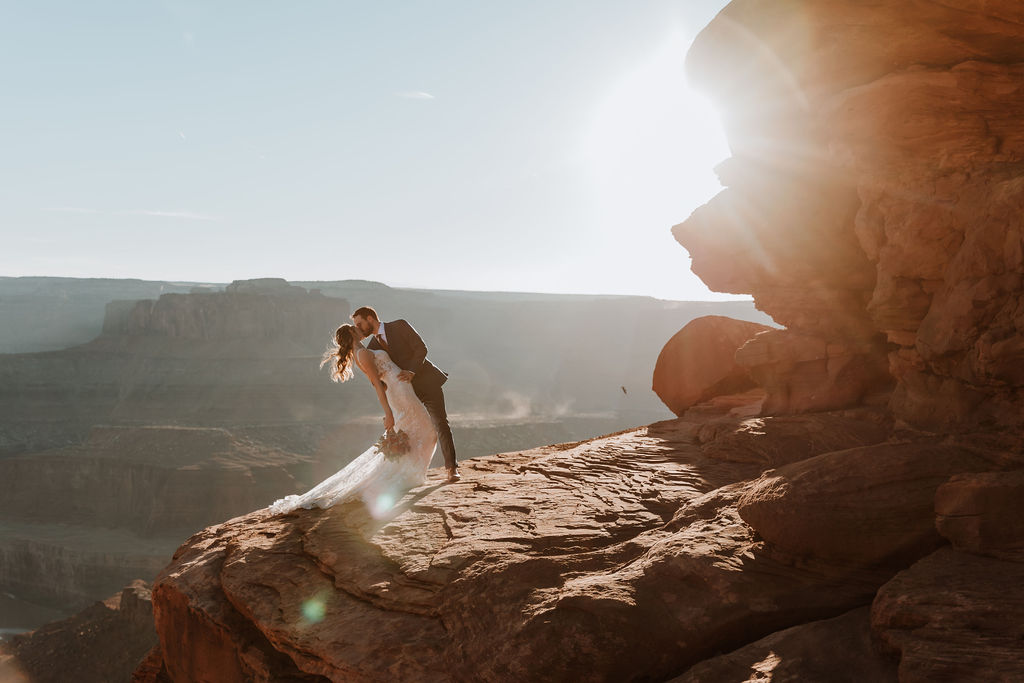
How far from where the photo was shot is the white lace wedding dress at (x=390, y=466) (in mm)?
7316

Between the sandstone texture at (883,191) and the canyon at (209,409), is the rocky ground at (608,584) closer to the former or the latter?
the sandstone texture at (883,191)

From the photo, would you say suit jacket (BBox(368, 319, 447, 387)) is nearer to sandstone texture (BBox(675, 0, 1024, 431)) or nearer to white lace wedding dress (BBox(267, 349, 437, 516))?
white lace wedding dress (BBox(267, 349, 437, 516))

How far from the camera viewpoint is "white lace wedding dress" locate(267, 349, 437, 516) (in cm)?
732

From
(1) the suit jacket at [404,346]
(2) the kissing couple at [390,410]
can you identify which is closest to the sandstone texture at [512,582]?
(2) the kissing couple at [390,410]

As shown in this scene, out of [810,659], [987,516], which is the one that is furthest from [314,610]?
[987,516]

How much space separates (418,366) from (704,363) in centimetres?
800

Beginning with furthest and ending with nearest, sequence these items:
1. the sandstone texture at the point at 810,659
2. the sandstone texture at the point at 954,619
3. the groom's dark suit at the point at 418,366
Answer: the groom's dark suit at the point at 418,366, the sandstone texture at the point at 810,659, the sandstone texture at the point at 954,619

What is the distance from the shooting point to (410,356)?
24.8 ft

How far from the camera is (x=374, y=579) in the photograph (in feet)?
18.7

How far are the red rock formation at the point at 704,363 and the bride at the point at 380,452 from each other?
752cm

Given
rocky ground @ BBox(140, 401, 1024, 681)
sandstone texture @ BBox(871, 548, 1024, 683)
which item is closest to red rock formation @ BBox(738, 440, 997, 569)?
rocky ground @ BBox(140, 401, 1024, 681)

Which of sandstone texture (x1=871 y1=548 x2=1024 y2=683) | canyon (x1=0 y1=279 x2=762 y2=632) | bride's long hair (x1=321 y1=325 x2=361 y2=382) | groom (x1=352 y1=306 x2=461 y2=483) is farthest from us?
canyon (x1=0 y1=279 x2=762 y2=632)

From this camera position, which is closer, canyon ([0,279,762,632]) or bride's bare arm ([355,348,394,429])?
bride's bare arm ([355,348,394,429])

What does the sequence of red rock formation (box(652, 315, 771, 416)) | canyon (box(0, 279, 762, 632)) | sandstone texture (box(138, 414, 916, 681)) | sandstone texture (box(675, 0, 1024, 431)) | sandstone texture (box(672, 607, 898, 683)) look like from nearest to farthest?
sandstone texture (box(672, 607, 898, 683)) → sandstone texture (box(138, 414, 916, 681)) → sandstone texture (box(675, 0, 1024, 431)) → red rock formation (box(652, 315, 771, 416)) → canyon (box(0, 279, 762, 632))
